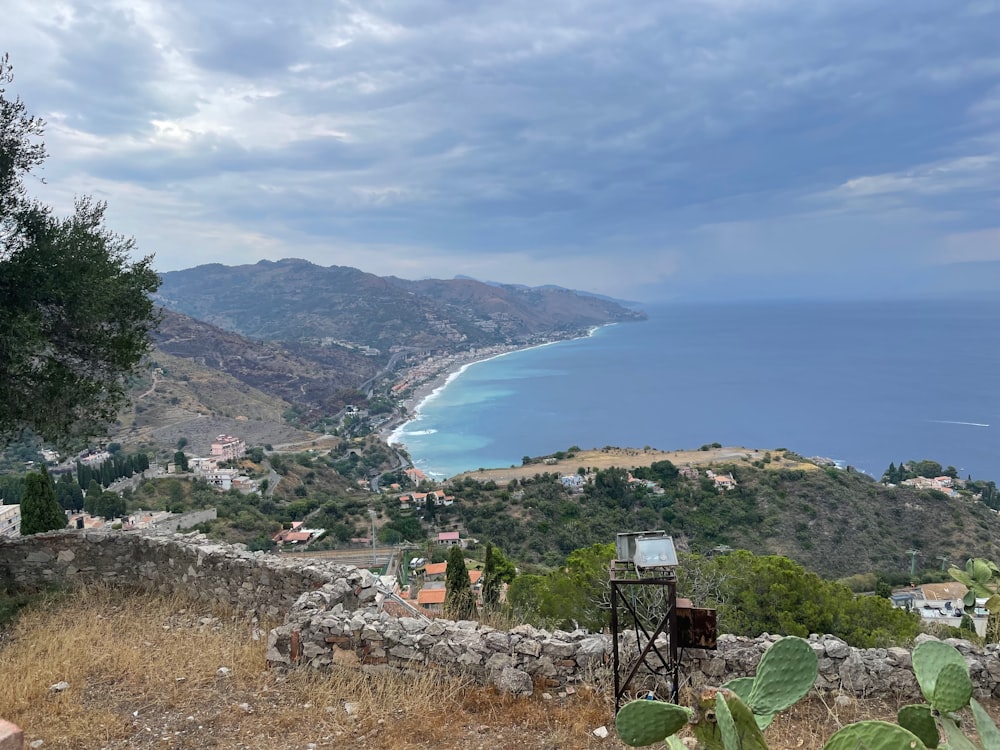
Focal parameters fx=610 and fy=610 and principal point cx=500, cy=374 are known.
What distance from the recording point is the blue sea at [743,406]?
7950 centimetres

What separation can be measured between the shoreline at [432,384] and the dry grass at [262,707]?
8038 centimetres

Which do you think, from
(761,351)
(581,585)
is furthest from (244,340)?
(761,351)

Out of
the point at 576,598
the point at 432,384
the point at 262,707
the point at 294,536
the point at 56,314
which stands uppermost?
the point at 56,314

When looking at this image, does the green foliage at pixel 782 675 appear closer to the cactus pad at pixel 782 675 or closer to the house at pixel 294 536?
the cactus pad at pixel 782 675

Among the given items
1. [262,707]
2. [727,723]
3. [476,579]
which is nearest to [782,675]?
[727,723]

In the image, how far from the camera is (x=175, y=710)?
528 cm

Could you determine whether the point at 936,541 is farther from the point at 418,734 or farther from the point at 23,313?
the point at 23,313

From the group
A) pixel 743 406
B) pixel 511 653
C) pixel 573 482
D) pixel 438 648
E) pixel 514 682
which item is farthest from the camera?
pixel 743 406

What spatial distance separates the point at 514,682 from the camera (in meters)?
5.52

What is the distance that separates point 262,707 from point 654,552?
3.67 m

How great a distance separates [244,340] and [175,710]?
4977 inches

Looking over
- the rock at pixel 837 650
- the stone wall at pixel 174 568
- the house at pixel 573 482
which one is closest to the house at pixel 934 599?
the rock at pixel 837 650

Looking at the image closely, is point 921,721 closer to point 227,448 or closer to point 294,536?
point 294,536

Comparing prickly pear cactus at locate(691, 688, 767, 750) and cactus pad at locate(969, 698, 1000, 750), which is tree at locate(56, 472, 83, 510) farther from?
cactus pad at locate(969, 698, 1000, 750)
